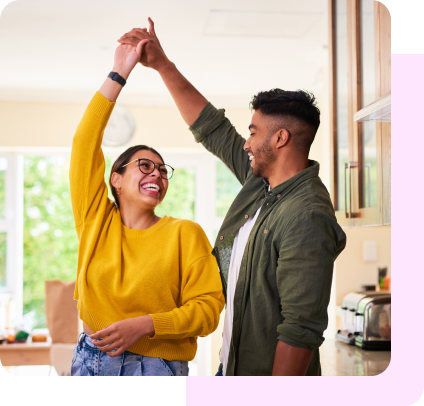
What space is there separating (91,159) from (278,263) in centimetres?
47

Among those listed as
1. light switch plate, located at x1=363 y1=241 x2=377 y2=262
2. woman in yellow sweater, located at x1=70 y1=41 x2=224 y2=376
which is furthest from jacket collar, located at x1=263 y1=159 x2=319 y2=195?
light switch plate, located at x1=363 y1=241 x2=377 y2=262

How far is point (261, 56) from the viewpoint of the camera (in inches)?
49.8

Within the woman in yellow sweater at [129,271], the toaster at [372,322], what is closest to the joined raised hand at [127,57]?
the woman in yellow sweater at [129,271]

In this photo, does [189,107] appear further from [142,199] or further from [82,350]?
[82,350]

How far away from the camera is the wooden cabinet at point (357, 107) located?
129cm

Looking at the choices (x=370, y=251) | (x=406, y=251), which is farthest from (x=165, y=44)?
(x=370, y=251)

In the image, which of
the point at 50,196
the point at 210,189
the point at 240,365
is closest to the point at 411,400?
the point at 240,365

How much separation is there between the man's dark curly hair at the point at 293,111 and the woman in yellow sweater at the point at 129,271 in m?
0.31

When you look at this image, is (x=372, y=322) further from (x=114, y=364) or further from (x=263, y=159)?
(x=114, y=364)

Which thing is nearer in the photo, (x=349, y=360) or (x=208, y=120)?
(x=208, y=120)

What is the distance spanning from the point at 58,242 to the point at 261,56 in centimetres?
69

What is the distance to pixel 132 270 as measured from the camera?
3.52ft

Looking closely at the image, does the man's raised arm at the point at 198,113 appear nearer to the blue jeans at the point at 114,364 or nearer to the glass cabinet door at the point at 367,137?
the glass cabinet door at the point at 367,137

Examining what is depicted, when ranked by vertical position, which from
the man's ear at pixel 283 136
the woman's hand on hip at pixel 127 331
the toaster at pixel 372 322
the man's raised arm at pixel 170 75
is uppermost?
the man's raised arm at pixel 170 75
